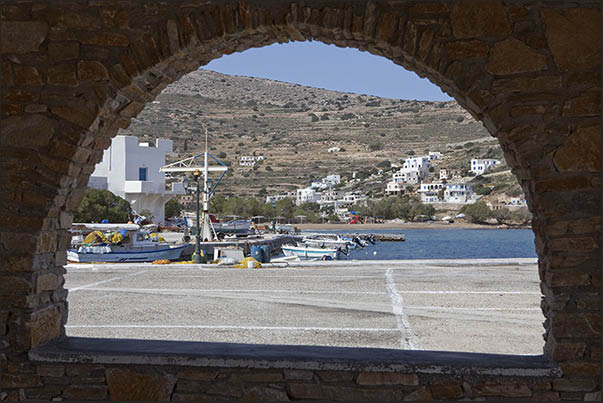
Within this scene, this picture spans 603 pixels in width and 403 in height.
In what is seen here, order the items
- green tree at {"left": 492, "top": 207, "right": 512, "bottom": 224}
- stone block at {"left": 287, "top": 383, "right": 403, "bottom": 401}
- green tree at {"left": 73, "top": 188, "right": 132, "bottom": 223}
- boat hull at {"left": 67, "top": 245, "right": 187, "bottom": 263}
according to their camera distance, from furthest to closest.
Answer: green tree at {"left": 492, "top": 207, "right": 512, "bottom": 224}, green tree at {"left": 73, "top": 188, "right": 132, "bottom": 223}, boat hull at {"left": 67, "top": 245, "right": 187, "bottom": 263}, stone block at {"left": 287, "top": 383, "right": 403, "bottom": 401}

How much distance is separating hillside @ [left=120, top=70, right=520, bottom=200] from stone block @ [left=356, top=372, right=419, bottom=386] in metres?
70.8

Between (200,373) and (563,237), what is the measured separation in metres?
2.46

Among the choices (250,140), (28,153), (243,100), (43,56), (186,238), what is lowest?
(186,238)

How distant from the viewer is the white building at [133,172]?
35.1 metres

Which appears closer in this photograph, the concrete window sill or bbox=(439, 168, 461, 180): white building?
the concrete window sill

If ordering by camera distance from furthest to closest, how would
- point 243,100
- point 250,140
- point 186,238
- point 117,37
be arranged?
point 243,100, point 250,140, point 186,238, point 117,37

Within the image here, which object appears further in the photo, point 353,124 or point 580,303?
point 353,124

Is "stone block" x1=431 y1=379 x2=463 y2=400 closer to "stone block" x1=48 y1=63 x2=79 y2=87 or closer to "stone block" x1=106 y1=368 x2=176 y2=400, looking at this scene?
"stone block" x1=106 y1=368 x2=176 y2=400

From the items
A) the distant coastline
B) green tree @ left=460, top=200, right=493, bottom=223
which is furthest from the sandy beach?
green tree @ left=460, top=200, right=493, bottom=223

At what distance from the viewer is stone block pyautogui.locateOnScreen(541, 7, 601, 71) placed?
3611 millimetres

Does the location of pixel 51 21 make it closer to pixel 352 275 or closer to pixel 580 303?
pixel 580 303

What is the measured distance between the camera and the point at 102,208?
110ft

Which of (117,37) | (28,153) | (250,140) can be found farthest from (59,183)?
(250,140)

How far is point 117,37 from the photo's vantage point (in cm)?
396
